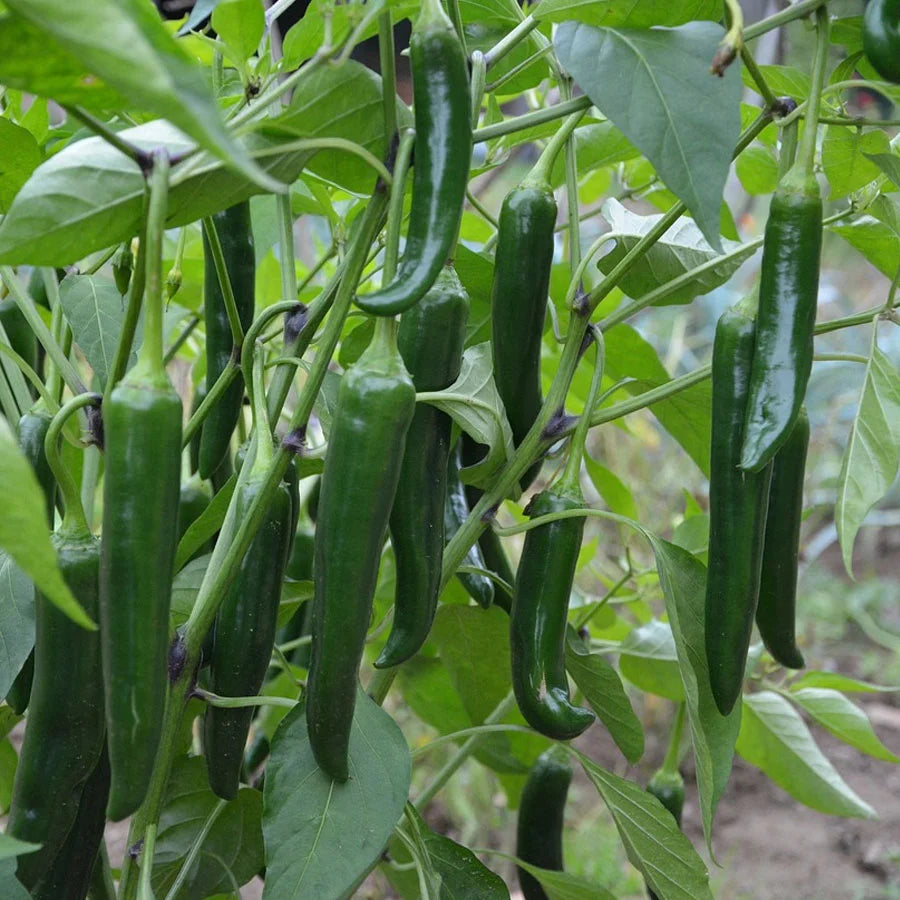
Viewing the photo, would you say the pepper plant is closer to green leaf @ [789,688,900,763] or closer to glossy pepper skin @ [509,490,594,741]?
glossy pepper skin @ [509,490,594,741]

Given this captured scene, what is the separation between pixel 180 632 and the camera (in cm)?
59

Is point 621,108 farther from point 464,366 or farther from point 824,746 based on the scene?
point 824,746

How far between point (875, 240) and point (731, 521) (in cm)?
32

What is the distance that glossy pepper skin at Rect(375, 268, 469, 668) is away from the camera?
1.99 feet

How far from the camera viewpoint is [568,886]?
842mm

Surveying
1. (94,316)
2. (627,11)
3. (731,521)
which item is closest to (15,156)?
(94,316)

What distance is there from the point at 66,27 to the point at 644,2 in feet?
1.03

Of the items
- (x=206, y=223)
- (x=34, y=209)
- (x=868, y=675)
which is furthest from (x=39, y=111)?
(x=868, y=675)

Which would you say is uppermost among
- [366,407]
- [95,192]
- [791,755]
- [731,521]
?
[95,192]

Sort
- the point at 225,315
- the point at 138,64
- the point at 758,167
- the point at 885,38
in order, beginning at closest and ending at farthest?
the point at 138,64, the point at 885,38, the point at 225,315, the point at 758,167

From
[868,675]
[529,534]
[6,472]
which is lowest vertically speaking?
[868,675]

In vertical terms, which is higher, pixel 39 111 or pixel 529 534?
pixel 39 111

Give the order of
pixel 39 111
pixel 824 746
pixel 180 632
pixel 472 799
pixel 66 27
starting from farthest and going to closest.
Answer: pixel 824 746 → pixel 472 799 → pixel 39 111 → pixel 180 632 → pixel 66 27

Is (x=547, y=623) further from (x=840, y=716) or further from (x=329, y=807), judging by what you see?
(x=840, y=716)
